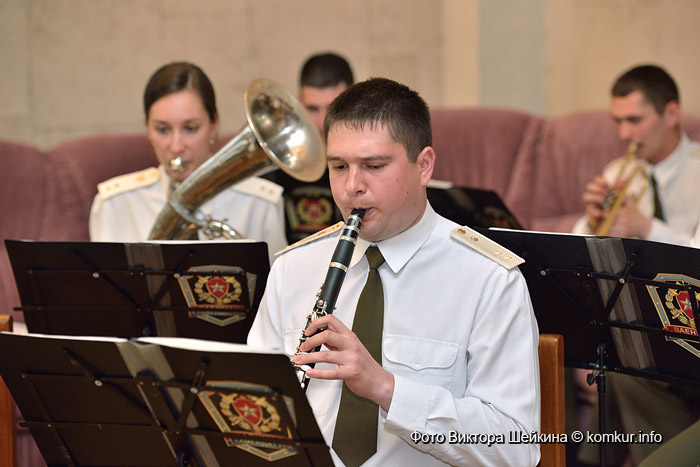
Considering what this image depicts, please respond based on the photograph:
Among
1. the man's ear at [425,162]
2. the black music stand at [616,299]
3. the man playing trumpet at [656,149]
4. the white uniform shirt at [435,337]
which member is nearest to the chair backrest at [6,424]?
the white uniform shirt at [435,337]

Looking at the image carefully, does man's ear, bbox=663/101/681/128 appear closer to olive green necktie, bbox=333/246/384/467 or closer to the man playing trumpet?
the man playing trumpet

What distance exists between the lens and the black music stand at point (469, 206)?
2.90 metres

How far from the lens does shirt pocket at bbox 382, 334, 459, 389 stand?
193 centimetres

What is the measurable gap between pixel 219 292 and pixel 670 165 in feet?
8.17

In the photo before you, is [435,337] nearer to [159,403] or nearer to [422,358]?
[422,358]

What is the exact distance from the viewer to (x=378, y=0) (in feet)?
17.4

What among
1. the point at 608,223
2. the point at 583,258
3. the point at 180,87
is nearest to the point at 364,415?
the point at 583,258

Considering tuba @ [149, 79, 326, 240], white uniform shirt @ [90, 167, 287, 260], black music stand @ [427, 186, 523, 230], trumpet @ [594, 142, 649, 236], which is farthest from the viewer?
trumpet @ [594, 142, 649, 236]

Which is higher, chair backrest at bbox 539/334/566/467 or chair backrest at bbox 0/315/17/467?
chair backrest at bbox 539/334/566/467

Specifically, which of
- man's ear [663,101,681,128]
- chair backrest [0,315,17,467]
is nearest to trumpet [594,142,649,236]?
man's ear [663,101,681,128]

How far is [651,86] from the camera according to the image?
3.92 meters

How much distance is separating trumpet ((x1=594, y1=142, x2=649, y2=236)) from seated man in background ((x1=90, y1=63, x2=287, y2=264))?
4.49 feet

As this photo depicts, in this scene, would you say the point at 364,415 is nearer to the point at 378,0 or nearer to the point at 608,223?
the point at 608,223

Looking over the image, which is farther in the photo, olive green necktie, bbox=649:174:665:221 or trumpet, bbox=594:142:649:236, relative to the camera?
olive green necktie, bbox=649:174:665:221
